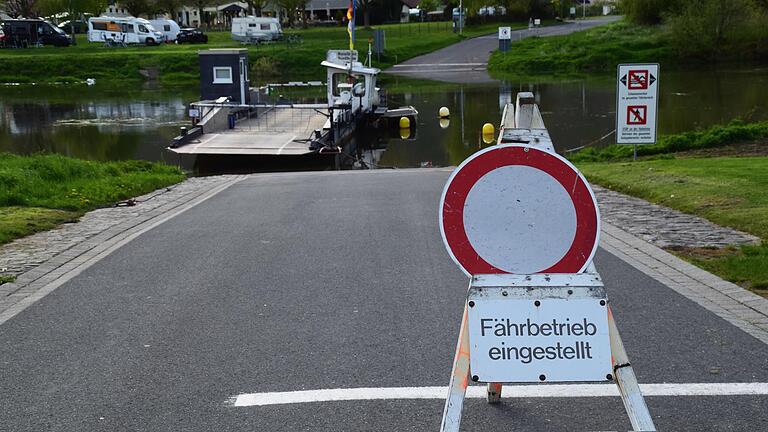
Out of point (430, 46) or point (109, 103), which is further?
point (430, 46)

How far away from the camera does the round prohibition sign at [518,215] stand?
445 centimetres

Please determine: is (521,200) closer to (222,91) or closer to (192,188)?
(192,188)

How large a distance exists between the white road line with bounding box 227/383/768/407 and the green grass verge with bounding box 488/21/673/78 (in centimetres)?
5844

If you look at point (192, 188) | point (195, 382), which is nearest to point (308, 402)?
point (195, 382)

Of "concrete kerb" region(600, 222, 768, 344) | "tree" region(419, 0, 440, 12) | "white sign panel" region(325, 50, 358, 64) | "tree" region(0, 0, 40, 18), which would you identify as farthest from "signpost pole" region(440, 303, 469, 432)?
"tree" region(419, 0, 440, 12)

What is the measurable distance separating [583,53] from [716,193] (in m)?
57.5

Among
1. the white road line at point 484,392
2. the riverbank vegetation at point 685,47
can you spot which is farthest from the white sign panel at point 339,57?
the white road line at point 484,392

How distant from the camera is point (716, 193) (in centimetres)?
1288

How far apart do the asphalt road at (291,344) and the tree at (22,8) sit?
91.4 metres

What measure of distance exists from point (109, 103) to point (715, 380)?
49.6 metres

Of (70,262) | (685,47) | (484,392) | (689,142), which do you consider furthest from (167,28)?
(484,392)

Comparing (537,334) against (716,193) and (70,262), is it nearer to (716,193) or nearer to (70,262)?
(70,262)

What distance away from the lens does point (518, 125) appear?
481cm

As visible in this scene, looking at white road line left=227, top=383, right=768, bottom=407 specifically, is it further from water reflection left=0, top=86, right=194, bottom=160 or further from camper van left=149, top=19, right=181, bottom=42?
camper van left=149, top=19, right=181, bottom=42
